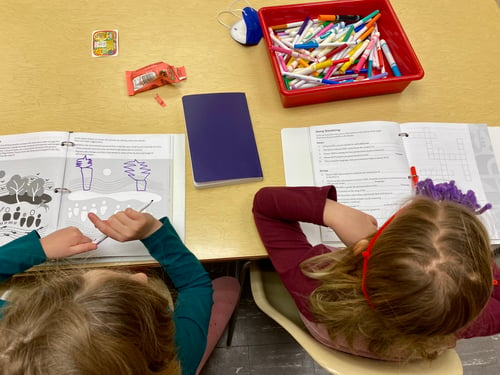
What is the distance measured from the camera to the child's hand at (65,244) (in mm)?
702

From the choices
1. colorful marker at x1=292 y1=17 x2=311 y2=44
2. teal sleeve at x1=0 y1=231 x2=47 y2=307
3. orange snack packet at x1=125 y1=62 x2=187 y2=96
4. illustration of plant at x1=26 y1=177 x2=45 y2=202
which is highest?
colorful marker at x1=292 y1=17 x2=311 y2=44

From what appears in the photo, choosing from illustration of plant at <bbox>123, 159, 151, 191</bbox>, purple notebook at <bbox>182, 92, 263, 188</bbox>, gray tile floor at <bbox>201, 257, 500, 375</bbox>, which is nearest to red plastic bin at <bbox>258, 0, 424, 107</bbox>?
purple notebook at <bbox>182, 92, 263, 188</bbox>

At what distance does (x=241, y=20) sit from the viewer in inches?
39.4

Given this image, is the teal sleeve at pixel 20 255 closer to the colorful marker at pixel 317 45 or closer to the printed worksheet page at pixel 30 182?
the printed worksheet page at pixel 30 182

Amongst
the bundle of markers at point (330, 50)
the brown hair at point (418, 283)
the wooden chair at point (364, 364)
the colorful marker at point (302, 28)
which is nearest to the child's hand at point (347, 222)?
the brown hair at point (418, 283)

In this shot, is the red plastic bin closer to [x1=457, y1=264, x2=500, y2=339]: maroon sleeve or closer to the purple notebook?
A: the purple notebook

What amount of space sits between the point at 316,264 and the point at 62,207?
0.54 meters

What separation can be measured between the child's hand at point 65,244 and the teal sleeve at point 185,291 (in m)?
0.12

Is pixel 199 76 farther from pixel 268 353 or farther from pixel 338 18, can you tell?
pixel 268 353

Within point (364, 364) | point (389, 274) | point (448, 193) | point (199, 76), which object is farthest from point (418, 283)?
point (199, 76)

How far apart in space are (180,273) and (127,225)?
0.15m

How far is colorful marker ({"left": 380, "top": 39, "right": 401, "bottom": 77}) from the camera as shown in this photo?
934 millimetres

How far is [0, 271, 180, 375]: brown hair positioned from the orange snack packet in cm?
51

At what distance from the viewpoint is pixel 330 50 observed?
93 cm
